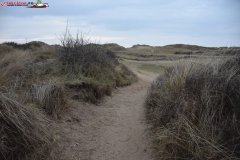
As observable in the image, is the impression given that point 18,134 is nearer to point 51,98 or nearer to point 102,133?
point 51,98

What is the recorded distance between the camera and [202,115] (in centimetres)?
407

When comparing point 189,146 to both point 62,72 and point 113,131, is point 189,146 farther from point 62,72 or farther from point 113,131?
point 62,72

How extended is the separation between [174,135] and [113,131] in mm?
2214

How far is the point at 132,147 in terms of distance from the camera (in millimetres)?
4875

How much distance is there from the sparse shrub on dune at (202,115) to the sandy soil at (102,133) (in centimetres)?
56

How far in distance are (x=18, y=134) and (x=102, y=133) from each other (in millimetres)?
2464

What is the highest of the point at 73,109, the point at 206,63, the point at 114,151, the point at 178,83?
the point at 206,63

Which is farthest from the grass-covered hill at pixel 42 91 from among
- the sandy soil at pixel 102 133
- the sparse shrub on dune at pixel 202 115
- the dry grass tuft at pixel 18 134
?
the sparse shrub on dune at pixel 202 115

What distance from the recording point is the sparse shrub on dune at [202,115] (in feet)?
11.5

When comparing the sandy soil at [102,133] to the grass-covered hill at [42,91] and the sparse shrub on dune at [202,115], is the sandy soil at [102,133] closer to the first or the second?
the grass-covered hill at [42,91]

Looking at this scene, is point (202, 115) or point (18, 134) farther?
point (202, 115)

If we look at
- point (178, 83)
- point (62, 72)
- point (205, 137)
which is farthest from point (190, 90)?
point (62, 72)

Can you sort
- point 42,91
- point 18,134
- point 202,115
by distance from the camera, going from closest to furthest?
point 18,134 → point 202,115 → point 42,91

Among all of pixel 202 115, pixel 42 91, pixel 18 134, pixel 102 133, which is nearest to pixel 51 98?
pixel 42 91
